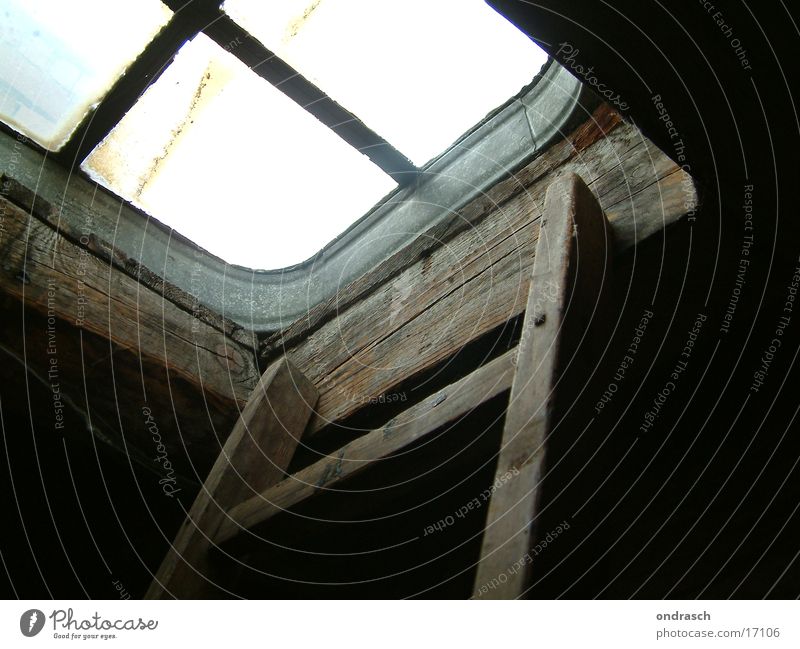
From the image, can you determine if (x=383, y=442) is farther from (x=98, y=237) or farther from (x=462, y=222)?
(x=98, y=237)

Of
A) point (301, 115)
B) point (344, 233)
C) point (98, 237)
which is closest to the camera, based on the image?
point (98, 237)

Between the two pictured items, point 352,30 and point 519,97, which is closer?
point 352,30

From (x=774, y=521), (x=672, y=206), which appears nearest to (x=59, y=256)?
(x=672, y=206)

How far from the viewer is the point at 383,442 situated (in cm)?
132

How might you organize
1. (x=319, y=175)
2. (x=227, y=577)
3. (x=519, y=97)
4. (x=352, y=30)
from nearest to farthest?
(x=227, y=577)
(x=352, y=30)
(x=519, y=97)
(x=319, y=175)

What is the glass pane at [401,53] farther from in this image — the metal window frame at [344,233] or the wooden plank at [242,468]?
the wooden plank at [242,468]

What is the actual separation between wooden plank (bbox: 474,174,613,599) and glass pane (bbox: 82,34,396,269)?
0.94 m

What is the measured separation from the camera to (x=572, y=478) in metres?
0.97

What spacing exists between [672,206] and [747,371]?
35 cm

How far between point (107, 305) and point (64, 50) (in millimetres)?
728

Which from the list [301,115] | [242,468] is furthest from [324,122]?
[242,468]

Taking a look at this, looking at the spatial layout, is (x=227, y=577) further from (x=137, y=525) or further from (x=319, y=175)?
(x=319, y=175)

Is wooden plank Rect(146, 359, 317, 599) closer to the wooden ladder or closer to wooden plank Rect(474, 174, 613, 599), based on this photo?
the wooden ladder

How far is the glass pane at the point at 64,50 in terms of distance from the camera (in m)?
1.87
